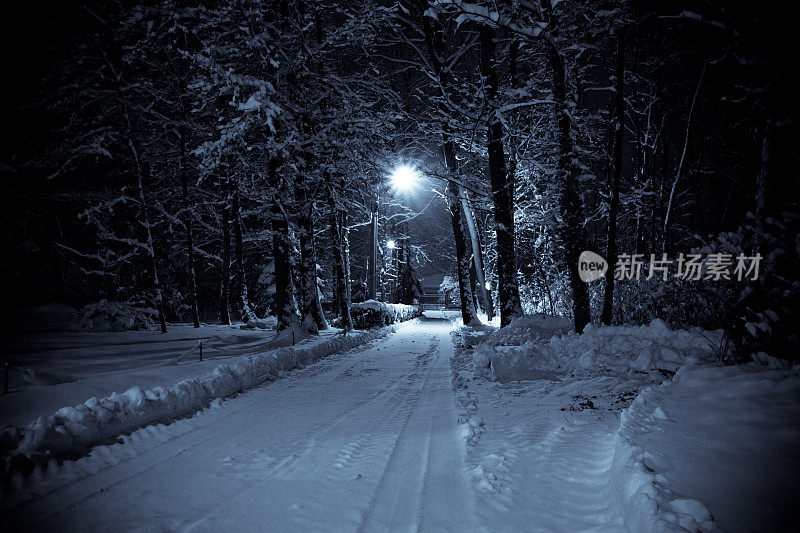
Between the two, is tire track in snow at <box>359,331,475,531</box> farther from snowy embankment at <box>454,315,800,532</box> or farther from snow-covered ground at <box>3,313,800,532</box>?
snowy embankment at <box>454,315,800,532</box>

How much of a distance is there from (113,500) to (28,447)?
1299 millimetres

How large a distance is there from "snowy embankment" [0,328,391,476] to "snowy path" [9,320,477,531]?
281 mm

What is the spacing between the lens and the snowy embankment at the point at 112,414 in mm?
3613

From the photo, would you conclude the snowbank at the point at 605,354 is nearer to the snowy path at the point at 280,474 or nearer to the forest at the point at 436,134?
the forest at the point at 436,134

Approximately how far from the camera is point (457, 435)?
4.40 metres

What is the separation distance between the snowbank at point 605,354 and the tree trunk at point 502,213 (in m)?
3.60

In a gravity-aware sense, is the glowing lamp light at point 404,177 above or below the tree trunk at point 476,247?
above

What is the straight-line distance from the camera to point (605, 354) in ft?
24.1

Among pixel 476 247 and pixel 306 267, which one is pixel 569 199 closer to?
pixel 306 267

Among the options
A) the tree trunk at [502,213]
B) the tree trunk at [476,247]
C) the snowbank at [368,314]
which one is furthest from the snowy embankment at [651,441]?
the snowbank at [368,314]

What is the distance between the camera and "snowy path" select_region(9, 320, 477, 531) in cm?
280

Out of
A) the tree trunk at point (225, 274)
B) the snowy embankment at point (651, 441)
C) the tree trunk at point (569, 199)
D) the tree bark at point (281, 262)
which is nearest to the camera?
the snowy embankment at point (651, 441)

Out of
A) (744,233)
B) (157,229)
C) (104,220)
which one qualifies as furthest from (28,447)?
(157,229)

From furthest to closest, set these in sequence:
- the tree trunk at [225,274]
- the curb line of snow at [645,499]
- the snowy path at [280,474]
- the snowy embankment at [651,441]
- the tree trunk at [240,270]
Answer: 1. the tree trunk at [225,274]
2. the tree trunk at [240,270]
3. the snowy path at [280,474]
4. the snowy embankment at [651,441]
5. the curb line of snow at [645,499]
